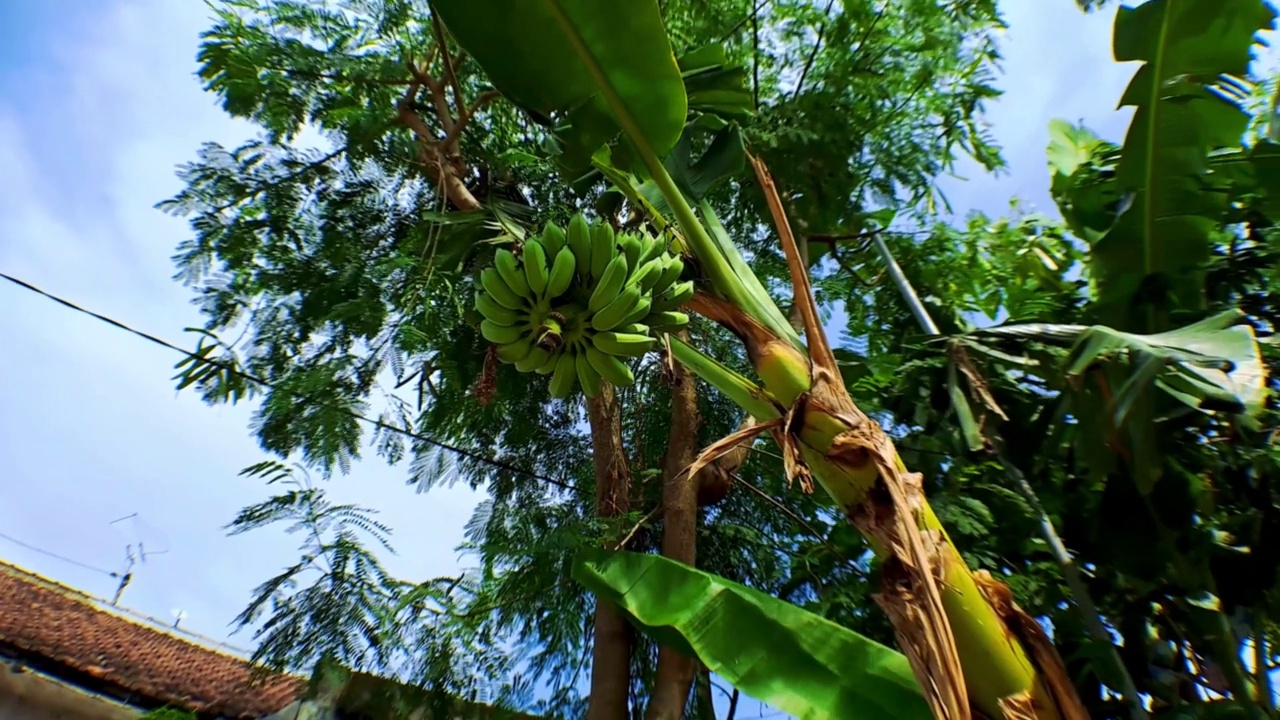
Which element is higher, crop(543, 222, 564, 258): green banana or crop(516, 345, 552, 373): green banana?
crop(543, 222, 564, 258): green banana

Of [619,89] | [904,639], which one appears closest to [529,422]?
[619,89]

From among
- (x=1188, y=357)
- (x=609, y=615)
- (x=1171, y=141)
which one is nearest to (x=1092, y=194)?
(x=1171, y=141)

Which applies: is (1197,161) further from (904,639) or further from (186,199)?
(186,199)

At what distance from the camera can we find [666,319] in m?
1.71

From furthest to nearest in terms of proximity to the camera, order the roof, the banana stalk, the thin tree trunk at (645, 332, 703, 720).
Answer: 1. the roof
2. the thin tree trunk at (645, 332, 703, 720)
3. the banana stalk

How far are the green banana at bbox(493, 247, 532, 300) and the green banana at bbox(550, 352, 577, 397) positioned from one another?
0.16 meters

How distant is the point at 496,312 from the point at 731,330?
1.73 feet

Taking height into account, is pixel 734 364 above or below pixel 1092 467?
above

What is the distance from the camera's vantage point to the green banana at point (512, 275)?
62.3 inches

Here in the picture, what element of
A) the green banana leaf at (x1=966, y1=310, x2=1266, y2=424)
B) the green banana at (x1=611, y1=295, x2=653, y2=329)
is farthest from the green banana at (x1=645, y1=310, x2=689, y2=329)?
the green banana leaf at (x1=966, y1=310, x2=1266, y2=424)

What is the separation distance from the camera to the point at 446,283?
9.27ft

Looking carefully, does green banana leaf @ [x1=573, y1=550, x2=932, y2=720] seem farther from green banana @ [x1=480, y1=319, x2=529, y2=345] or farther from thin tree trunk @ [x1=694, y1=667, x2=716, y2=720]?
green banana @ [x1=480, y1=319, x2=529, y2=345]

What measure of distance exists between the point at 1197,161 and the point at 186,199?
393 cm

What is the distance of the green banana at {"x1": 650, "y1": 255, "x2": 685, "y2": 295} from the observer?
1.66m
